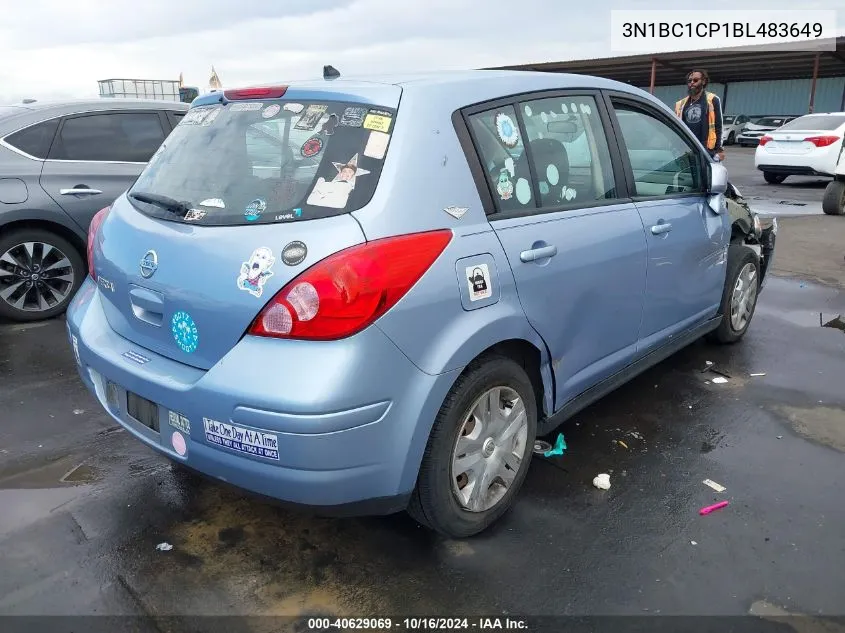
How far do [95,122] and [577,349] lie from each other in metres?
4.50

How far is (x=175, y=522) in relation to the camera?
273cm

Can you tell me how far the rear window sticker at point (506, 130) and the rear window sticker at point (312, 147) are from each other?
0.72m

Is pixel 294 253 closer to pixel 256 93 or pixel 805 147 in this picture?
pixel 256 93

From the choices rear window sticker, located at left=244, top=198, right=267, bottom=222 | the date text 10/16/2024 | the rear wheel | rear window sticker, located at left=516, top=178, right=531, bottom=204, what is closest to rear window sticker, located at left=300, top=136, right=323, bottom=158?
rear window sticker, located at left=244, top=198, right=267, bottom=222

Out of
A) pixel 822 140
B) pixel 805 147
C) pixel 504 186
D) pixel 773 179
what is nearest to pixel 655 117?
pixel 504 186

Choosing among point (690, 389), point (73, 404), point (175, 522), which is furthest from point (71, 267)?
point (690, 389)

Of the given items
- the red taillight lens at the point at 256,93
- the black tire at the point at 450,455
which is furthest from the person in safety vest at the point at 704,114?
the red taillight lens at the point at 256,93

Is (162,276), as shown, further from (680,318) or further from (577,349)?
(680,318)

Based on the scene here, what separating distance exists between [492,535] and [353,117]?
1665mm

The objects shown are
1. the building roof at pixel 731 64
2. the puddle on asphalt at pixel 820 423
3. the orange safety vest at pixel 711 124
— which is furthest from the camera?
the building roof at pixel 731 64

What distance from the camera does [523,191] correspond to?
2668mm

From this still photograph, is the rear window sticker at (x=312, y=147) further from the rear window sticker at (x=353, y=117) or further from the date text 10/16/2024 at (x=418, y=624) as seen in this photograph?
the date text 10/16/2024 at (x=418, y=624)

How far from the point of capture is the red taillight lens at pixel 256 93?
8.56 ft

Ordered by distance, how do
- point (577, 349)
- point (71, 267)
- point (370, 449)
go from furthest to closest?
point (71, 267)
point (577, 349)
point (370, 449)
